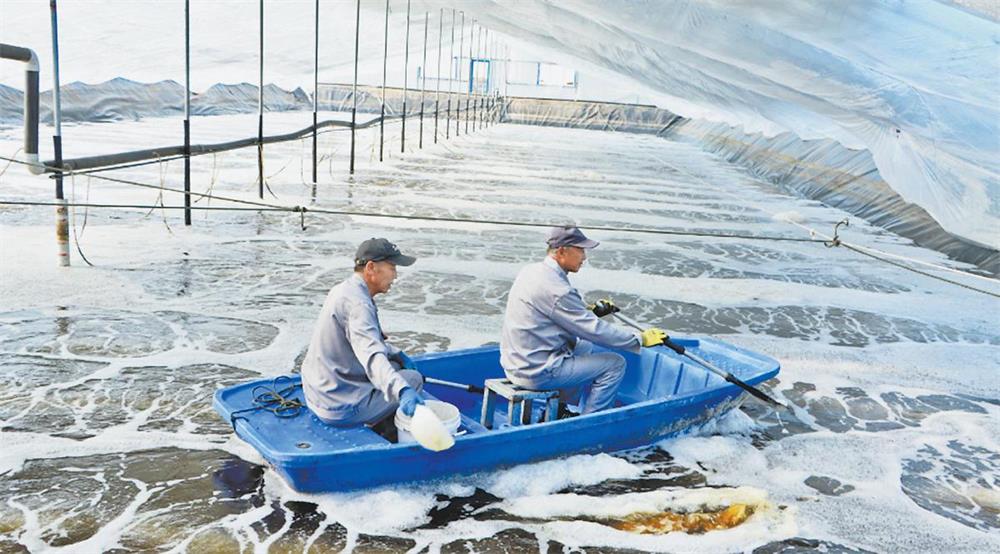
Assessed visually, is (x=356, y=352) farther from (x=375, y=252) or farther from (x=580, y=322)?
(x=580, y=322)

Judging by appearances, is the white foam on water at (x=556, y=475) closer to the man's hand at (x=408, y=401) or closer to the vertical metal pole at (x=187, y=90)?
the man's hand at (x=408, y=401)

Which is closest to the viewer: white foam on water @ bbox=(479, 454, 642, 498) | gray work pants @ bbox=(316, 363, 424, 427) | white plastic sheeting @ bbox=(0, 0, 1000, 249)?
gray work pants @ bbox=(316, 363, 424, 427)

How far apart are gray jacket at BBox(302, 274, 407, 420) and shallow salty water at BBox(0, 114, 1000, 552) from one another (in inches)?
18.4

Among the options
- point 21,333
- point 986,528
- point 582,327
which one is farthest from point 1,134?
point 986,528

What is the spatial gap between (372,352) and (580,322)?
1218 millimetres

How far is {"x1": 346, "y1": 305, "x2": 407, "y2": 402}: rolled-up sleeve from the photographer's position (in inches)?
155

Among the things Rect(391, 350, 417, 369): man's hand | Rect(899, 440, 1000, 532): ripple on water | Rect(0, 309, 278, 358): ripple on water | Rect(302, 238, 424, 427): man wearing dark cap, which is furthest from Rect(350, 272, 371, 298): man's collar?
Rect(899, 440, 1000, 532): ripple on water

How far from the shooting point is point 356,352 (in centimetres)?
407

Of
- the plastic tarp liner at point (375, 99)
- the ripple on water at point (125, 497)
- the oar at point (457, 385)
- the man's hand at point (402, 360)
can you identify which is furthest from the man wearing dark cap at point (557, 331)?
the plastic tarp liner at point (375, 99)

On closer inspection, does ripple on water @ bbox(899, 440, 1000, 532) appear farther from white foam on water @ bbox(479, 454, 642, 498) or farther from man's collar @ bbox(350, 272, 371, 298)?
man's collar @ bbox(350, 272, 371, 298)

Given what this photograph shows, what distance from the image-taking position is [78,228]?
399 inches

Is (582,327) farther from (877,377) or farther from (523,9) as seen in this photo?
(523,9)

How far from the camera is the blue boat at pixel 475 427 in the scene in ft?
13.3

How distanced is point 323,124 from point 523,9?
4.08 metres
